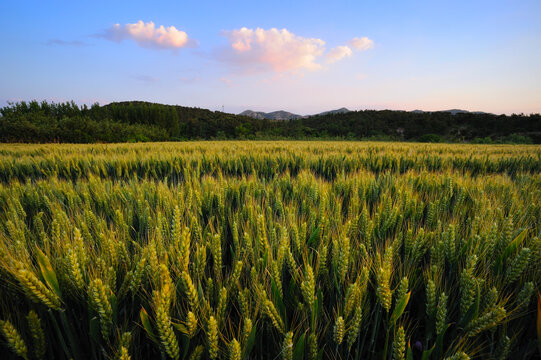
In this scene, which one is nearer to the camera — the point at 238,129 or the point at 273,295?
the point at 273,295

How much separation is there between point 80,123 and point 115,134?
467cm

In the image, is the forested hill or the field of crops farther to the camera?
the forested hill

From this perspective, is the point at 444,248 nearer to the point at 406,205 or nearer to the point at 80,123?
the point at 406,205

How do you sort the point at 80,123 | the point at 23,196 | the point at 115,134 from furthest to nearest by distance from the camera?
the point at 115,134 → the point at 80,123 → the point at 23,196

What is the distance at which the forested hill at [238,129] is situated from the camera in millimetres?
24875

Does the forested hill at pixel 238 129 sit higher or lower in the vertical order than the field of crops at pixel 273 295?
higher

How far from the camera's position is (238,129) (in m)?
52.8

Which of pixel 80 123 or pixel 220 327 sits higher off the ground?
pixel 80 123

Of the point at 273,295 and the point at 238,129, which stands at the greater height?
the point at 238,129

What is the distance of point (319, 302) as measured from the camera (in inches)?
31.6

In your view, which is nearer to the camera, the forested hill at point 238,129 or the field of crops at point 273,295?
the field of crops at point 273,295

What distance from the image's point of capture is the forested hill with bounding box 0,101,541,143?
2488cm

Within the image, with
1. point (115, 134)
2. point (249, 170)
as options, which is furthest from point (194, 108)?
point (249, 170)

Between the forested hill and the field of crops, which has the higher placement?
the forested hill
